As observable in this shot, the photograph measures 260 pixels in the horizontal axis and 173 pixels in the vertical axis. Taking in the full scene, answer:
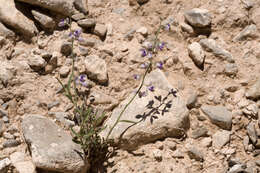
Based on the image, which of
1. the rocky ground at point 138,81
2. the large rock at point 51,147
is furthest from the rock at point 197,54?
the large rock at point 51,147

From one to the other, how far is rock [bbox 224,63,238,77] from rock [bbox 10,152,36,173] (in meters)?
1.81

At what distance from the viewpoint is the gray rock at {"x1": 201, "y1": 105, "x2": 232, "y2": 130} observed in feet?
9.27

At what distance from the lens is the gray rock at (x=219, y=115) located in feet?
9.27

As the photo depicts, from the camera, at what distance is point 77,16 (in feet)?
10.4

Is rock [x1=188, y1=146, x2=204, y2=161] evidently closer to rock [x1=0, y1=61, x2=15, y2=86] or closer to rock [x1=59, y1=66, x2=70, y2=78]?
rock [x1=59, y1=66, x2=70, y2=78]

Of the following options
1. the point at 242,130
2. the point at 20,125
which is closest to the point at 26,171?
the point at 20,125

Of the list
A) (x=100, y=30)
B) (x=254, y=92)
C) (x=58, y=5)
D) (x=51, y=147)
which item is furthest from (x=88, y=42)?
(x=254, y=92)

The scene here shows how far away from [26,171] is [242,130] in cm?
177

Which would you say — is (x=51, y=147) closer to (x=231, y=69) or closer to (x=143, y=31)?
(x=143, y=31)

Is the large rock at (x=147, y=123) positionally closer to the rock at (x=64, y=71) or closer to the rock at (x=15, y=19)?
the rock at (x=64, y=71)

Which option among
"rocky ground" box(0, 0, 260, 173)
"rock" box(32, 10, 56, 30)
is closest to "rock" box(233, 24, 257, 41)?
"rocky ground" box(0, 0, 260, 173)

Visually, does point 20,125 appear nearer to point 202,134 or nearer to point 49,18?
point 49,18

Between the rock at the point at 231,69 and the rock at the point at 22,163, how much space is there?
181 cm

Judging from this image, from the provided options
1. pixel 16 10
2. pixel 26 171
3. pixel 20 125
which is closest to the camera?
pixel 26 171
